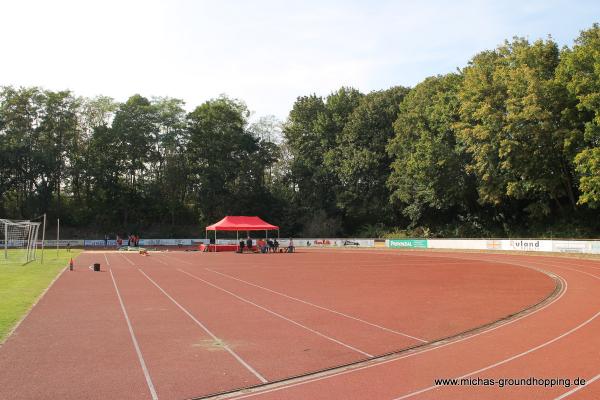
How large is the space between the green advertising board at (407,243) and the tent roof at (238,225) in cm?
1352

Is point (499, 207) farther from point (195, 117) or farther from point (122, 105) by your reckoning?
point (122, 105)

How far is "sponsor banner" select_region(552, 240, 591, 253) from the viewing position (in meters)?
37.0

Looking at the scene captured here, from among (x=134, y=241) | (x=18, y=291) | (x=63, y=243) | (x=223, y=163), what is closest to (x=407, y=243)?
(x=223, y=163)

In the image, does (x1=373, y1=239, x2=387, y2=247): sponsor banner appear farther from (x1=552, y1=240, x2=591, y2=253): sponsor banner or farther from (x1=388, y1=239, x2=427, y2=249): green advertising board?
(x1=552, y1=240, x2=591, y2=253): sponsor banner

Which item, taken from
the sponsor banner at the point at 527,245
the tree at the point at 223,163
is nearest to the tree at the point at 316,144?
the tree at the point at 223,163

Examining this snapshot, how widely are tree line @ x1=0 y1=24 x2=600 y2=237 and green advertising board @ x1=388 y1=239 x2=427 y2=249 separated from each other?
5.34m

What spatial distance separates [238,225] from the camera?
5016 centimetres

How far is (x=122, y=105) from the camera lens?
2726 inches

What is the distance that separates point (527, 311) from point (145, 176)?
6602cm

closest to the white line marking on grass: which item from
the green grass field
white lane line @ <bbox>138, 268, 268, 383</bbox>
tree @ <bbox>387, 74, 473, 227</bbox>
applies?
the green grass field

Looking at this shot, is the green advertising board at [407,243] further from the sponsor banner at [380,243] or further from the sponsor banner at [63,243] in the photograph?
the sponsor banner at [63,243]

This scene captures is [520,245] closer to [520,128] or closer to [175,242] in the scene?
[520,128]

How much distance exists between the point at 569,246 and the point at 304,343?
34294 millimetres

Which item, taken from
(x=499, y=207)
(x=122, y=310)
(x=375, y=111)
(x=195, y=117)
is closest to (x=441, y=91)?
(x=375, y=111)
